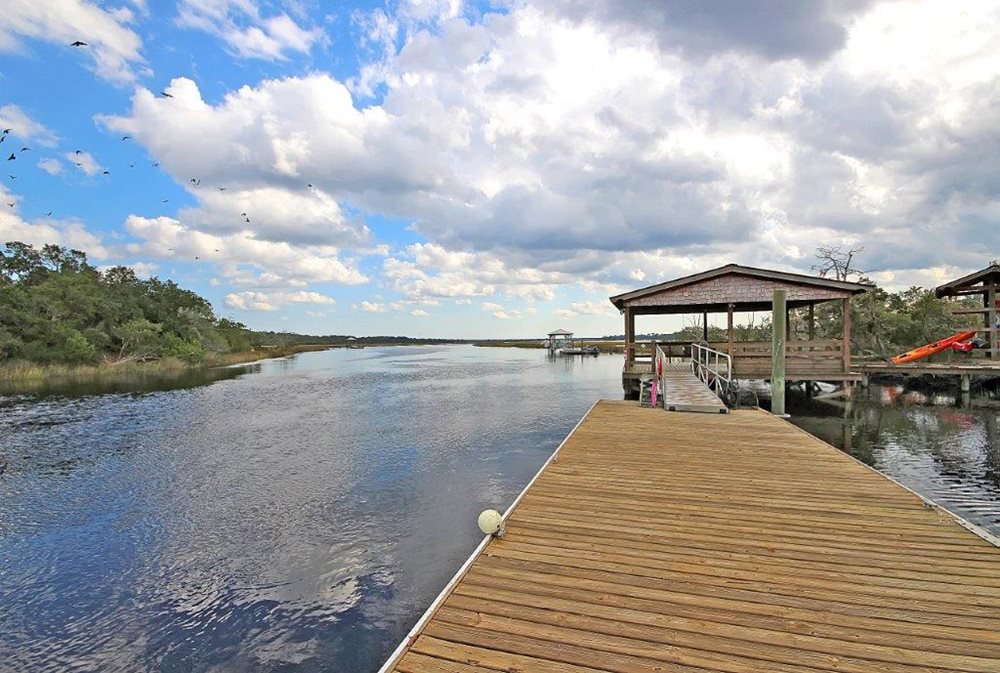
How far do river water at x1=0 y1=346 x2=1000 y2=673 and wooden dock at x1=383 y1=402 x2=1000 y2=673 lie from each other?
6.69 feet

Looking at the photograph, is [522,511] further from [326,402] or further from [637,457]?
[326,402]

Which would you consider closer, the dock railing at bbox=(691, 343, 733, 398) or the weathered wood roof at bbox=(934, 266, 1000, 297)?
the dock railing at bbox=(691, 343, 733, 398)

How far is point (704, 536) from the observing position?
4895mm

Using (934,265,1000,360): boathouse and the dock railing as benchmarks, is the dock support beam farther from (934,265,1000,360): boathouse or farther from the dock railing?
the dock railing

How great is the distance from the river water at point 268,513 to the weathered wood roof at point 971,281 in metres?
6.05

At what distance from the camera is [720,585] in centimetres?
389

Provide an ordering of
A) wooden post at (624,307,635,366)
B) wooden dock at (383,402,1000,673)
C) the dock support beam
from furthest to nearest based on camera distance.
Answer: wooden post at (624,307,635,366) → the dock support beam → wooden dock at (383,402,1000,673)

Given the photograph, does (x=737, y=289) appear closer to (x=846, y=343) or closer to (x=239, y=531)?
(x=846, y=343)

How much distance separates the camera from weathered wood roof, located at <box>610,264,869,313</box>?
1697 centimetres

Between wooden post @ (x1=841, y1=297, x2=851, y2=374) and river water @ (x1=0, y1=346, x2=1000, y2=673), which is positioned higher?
wooden post @ (x1=841, y1=297, x2=851, y2=374)

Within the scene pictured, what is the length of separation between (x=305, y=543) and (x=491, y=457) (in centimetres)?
576

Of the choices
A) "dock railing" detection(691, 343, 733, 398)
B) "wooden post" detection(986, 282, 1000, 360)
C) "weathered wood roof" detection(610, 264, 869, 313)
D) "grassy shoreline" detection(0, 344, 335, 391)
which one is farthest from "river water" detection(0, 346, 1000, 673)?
"grassy shoreline" detection(0, 344, 335, 391)

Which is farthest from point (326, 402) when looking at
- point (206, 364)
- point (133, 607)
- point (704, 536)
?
point (206, 364)

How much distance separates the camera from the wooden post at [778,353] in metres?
14.7
